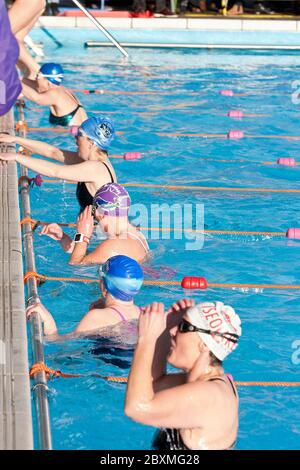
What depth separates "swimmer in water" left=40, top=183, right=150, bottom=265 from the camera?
6.95 metres

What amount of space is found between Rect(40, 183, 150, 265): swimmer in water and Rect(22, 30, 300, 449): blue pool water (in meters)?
0.26

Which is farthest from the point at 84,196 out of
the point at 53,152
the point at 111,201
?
the point at 111,201

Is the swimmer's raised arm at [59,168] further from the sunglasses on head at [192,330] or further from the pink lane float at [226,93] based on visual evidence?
the pink lane float at [226,93]

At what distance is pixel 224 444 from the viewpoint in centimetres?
409

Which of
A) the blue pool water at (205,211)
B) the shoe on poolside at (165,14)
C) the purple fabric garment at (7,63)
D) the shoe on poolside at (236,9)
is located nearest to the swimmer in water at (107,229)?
the blue pool water at (205,211)

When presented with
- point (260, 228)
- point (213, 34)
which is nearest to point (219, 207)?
point (260, 228)

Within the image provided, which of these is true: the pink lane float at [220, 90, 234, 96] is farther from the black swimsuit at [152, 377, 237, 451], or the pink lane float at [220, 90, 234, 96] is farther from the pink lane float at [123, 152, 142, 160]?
the black swimsuit at [152, 377, 237, 451]

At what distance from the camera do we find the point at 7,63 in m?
5.19

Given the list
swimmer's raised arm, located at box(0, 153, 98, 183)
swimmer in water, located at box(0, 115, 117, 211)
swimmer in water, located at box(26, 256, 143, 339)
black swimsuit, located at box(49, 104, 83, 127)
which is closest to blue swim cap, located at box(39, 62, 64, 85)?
black swimsuit, located at box(49, 104, 83, 127)

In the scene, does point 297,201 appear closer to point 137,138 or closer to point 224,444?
point 137,138

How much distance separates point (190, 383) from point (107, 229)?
3.30m

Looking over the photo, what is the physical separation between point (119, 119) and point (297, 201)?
11.7 feet

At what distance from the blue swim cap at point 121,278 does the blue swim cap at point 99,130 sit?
2.00 metres

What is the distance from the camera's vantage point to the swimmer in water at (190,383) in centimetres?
389
